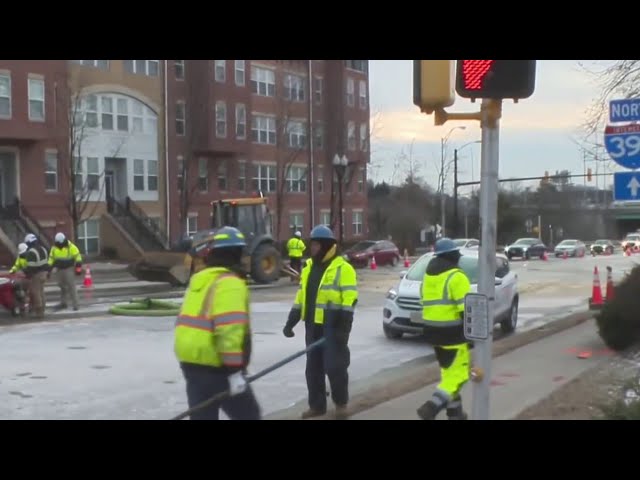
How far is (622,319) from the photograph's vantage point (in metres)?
12.3

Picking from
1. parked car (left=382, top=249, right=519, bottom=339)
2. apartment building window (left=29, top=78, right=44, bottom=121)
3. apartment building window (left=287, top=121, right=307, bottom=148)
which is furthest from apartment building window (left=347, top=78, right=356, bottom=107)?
parked car (left=382, top=249, right=519, bottom=339)

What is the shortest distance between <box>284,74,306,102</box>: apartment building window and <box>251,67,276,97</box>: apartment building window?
0.86 metres

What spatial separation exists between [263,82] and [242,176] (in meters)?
5.83

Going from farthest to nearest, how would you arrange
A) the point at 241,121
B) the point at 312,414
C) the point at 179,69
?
the point at 241,121
the point at 179,69
the point at 312,414

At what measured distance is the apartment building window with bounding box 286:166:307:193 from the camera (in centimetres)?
5386

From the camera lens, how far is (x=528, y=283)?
2992cm

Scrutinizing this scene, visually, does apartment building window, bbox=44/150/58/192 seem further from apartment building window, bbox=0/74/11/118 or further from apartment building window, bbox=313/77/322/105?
apartment building window, bbox=313/77/322/105

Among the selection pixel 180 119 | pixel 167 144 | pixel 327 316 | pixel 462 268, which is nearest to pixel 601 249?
pixel 180 119

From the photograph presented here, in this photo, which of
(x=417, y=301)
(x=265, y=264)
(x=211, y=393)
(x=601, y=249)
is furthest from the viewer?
(x=601, y=249)

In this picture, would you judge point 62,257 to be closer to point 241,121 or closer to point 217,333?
point 217,333

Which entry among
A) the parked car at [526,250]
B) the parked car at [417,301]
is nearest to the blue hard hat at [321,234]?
the parked car at [417,301]
